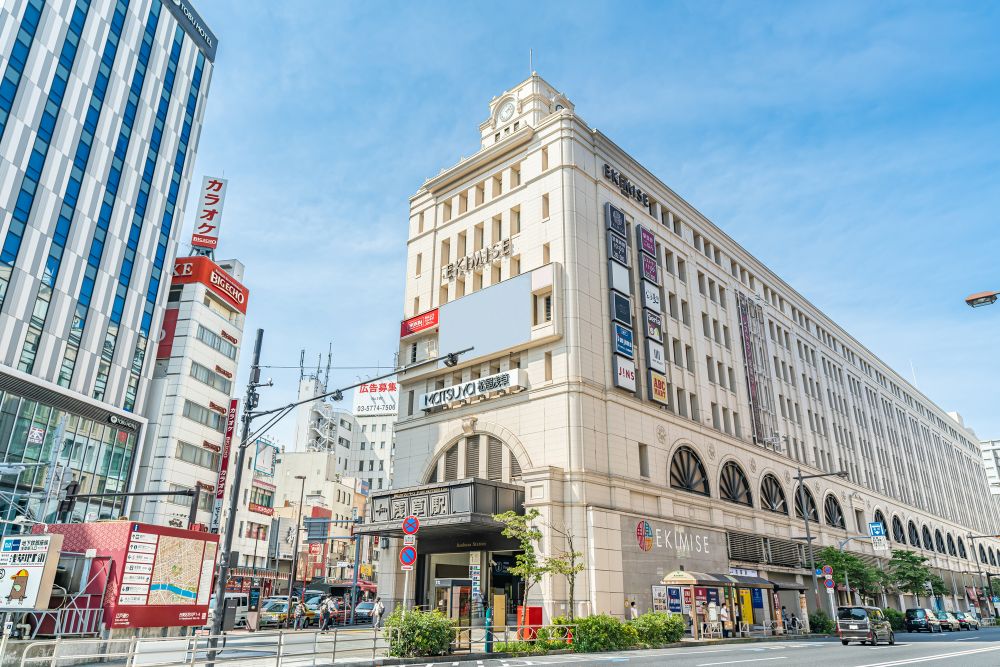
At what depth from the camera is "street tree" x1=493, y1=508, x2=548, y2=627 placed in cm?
3173

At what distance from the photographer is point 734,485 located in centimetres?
4825

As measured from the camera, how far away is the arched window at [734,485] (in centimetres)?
4697

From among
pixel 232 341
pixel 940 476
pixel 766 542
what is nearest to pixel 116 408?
pixel 232 341

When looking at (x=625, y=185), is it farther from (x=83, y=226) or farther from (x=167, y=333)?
(x=167, y=333)

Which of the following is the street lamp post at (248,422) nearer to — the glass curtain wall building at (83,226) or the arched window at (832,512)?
the glass curtain wall building at (83,226)

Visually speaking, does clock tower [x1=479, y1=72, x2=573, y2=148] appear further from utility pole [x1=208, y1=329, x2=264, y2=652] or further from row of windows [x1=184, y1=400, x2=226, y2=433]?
row of windows [x1=184, y1=400, x2=226, y2=433]

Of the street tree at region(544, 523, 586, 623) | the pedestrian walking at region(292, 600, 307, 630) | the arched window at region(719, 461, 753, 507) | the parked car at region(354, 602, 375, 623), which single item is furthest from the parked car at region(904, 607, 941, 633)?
the pedestrian walking at region(292, 600, 307, 630)

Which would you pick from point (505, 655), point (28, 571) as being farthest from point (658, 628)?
point (28, 571)

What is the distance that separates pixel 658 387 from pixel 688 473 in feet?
20.6

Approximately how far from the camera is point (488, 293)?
1704 inches

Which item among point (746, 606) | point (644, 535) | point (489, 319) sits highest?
point (489, 319)

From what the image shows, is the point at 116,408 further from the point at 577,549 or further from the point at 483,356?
the point at 577,549

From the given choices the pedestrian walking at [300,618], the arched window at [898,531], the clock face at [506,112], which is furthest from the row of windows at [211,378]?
the arched window at [898,531]

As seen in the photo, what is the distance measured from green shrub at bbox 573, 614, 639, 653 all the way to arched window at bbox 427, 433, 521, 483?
11.2 meters
